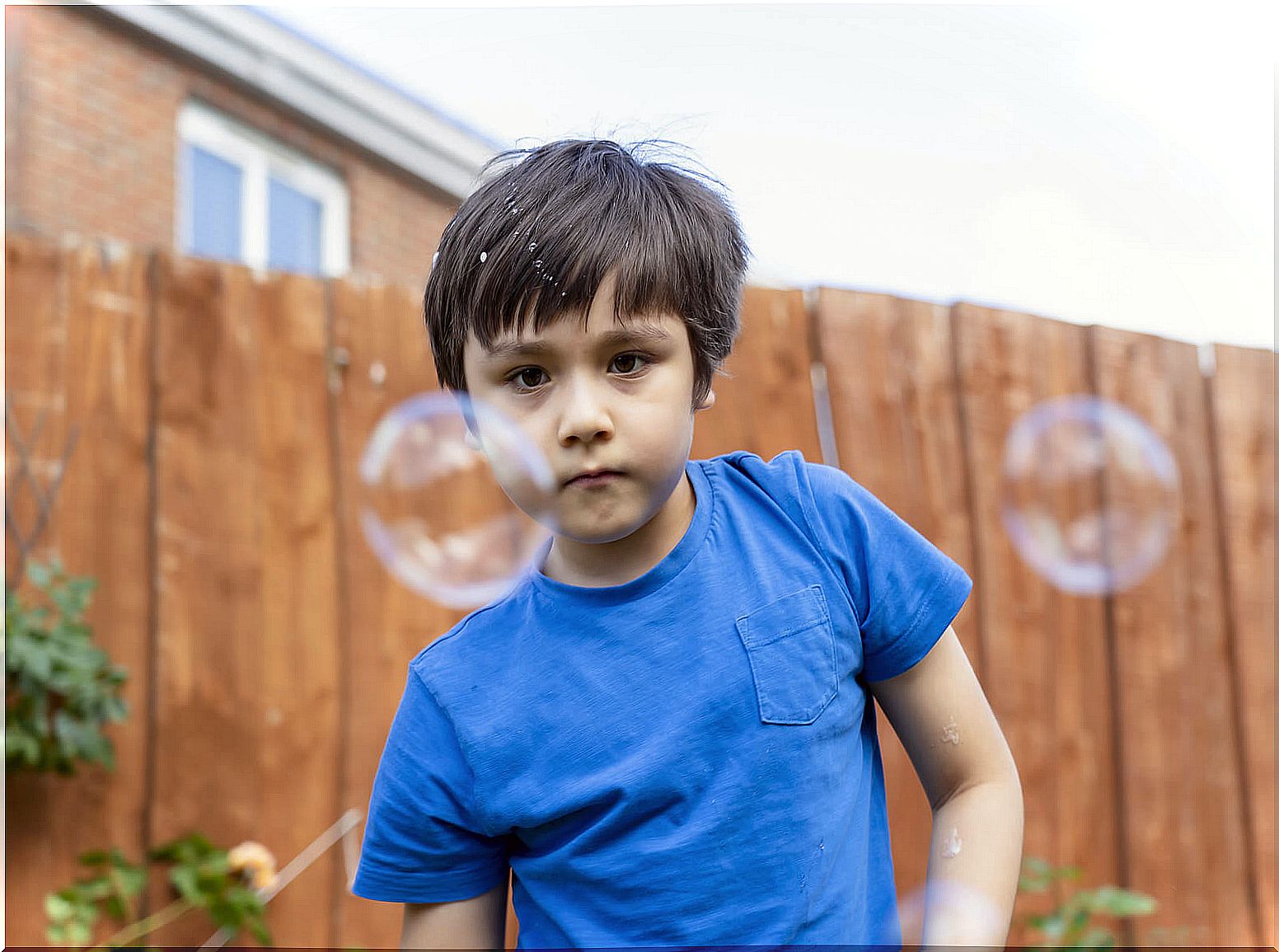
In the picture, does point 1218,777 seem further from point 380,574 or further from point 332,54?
point 332,54

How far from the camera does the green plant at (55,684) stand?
6.98 ft

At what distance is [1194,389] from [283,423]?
2.30 meters

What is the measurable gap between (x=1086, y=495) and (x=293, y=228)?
182 inches

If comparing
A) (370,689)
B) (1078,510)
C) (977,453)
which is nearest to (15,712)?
(370,689)

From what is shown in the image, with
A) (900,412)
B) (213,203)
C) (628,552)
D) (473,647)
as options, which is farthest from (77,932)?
(213,203)

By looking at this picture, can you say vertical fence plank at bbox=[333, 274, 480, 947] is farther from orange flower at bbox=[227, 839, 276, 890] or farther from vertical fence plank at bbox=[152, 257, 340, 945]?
orange flower at bbox=[227, 839, 276, 890]

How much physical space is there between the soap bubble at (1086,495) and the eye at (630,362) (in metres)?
2.05

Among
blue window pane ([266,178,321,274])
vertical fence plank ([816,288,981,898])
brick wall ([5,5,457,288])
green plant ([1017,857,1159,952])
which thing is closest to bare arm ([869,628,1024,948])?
vertical fence plank ([816,288,981,898])

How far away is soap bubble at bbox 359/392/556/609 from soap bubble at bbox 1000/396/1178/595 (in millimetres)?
1274

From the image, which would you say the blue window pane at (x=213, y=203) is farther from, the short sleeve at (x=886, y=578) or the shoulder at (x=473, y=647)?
the short sleeve at (x=886, y=578)

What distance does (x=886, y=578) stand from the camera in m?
0.96

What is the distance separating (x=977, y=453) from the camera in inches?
107

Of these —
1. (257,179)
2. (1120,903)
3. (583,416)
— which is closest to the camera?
(583,416)

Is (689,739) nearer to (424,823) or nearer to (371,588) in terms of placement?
(424,823)
